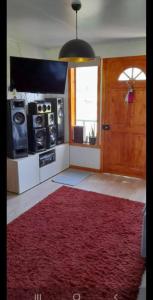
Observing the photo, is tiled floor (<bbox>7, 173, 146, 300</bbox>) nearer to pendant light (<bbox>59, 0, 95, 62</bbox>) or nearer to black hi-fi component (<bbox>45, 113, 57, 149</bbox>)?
black hi-fi component (<bbox>45, 113, 57, 149</bbox>)

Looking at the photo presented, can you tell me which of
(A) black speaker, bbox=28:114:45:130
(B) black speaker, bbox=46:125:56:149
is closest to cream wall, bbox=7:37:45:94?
(A) black speaker, bbox=28:114:45:130

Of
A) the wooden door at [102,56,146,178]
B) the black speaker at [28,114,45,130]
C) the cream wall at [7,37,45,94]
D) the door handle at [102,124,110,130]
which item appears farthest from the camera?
the door handle at [102,124,110,130]

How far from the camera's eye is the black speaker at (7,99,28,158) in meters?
3.22

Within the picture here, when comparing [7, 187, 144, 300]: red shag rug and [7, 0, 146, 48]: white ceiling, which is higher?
[7, 0, 146, 48]: white ceiling

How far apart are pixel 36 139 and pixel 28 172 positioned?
542 mm

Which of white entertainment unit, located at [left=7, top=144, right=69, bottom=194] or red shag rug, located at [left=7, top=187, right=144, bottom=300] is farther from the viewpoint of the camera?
white entertainment unit, located at [left=7, top=144, right=69, bottom=194]

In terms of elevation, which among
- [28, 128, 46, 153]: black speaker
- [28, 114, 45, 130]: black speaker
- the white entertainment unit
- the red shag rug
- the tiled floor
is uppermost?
[28, 114, 45, 130]: black speaker

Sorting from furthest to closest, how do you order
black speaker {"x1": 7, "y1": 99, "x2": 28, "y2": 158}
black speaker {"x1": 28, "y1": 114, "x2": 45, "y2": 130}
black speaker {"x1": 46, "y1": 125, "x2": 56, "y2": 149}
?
black speaker {"x1": 46, "y1": 125, "x2": 56, "y2": 149} → black speaker {"x1": 28, "y1": 114, "x2": 45, "y2": 130} → black speaker {"x1": 7, "y1": 99, "x2": 28, "y2": 158}

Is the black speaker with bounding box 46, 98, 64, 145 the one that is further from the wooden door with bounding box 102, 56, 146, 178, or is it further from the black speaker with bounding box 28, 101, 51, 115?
the wooden door with bounding box 102, 56, 146, 178

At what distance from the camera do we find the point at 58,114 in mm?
4219

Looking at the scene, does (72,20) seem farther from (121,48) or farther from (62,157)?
(62,157)

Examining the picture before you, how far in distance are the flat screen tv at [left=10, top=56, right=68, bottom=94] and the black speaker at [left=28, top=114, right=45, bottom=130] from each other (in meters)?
0.38

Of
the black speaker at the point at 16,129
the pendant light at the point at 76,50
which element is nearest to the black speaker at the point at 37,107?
the black speaker at the point at 16,129

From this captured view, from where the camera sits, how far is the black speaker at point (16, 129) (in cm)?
322
